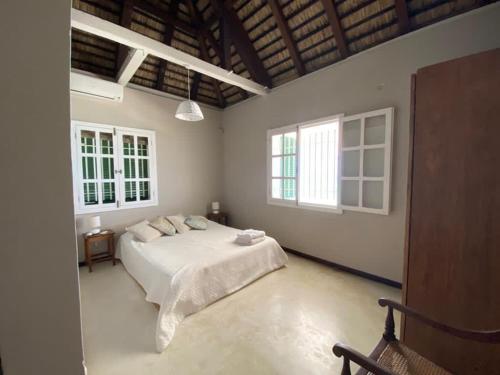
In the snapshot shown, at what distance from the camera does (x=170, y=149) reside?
4152mm

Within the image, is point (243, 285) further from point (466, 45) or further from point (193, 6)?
point (193, 6)

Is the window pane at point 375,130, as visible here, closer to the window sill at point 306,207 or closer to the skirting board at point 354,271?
the window sill at point 306,207

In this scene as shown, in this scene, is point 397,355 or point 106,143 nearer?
point 397,355

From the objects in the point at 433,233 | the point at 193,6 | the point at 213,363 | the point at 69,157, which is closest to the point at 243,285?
the point at 213,363

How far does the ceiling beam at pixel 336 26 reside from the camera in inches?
98.0

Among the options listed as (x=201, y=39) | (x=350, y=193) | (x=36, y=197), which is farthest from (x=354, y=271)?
(x=201, y=39)

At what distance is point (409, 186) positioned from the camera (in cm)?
136

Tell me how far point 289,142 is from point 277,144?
0.83 feet

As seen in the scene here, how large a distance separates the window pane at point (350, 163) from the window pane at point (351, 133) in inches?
4.7

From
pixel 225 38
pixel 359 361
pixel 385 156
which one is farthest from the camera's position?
pixel 225 38

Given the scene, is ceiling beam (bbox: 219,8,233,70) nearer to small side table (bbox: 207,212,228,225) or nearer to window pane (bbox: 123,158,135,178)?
window pane (bbox: 123,158,135,178)

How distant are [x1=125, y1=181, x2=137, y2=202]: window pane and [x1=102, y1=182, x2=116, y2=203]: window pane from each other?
20cm

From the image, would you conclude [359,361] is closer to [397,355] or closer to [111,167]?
[397,355]

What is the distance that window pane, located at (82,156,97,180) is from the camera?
3.27 m
